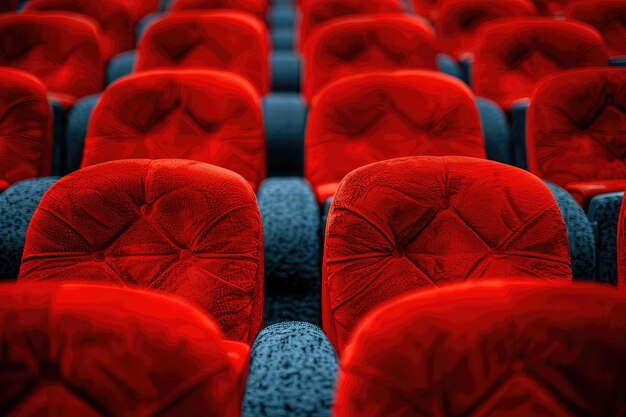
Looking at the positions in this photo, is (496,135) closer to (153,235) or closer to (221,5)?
(153,235)

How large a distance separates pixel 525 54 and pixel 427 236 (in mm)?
494

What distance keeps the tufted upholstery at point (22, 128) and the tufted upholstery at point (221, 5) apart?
1.70 feet

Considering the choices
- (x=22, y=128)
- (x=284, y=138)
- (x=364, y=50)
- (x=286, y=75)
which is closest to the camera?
(x=22, y=128)

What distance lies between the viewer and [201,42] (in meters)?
0.73

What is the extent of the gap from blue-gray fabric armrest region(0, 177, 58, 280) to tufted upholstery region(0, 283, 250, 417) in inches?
8.6

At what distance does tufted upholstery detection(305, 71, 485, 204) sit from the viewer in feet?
1.67

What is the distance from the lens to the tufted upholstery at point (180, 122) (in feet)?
1.66

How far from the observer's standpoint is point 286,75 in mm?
835

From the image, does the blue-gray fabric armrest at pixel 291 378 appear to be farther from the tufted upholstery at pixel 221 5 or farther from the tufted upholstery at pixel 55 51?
the tufted upholstery at pixel 221 5

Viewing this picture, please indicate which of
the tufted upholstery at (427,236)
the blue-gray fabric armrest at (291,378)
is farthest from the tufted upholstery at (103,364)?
the tufted upholstery at (427,236)

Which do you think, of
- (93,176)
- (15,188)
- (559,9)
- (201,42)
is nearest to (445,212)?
(93,176)

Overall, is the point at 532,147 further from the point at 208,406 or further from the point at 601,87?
the point at 208,406

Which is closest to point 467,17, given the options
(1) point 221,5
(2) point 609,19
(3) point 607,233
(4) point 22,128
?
(2) point 609,19

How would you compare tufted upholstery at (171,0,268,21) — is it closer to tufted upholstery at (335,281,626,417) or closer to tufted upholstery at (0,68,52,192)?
tufted upholstery at (0,68,52,192)
